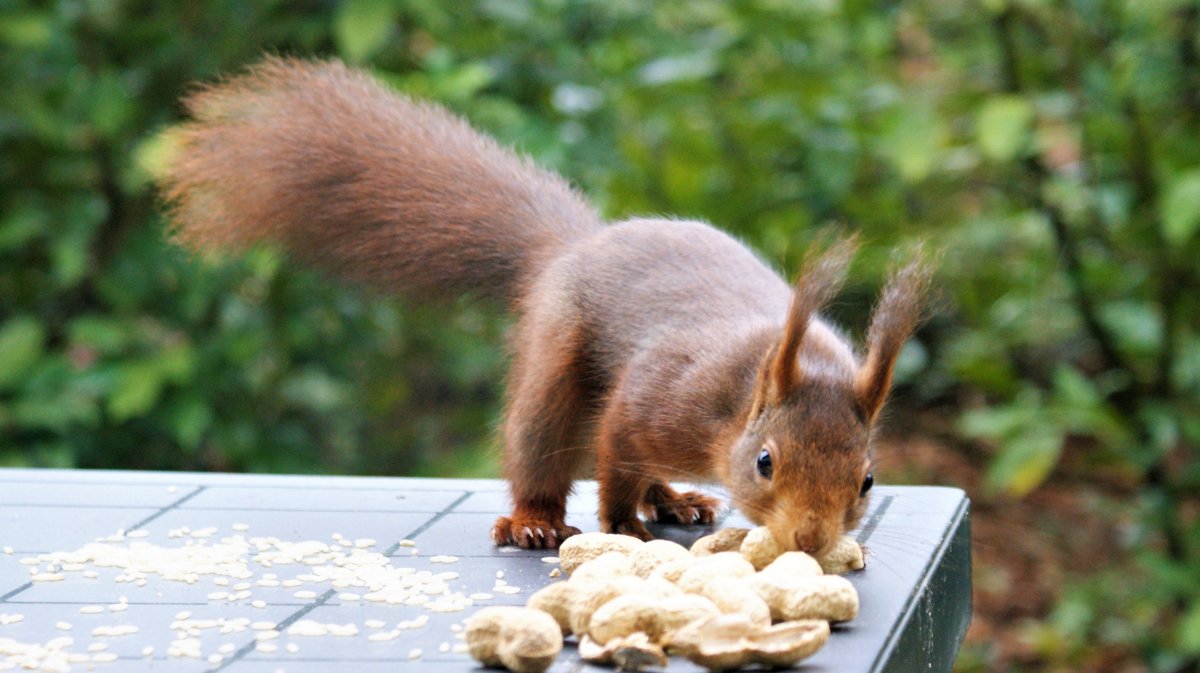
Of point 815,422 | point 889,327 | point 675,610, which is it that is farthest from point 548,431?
point 675,610

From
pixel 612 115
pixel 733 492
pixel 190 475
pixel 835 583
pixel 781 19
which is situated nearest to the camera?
pixel 835 583

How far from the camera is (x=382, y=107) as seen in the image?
2.91 metres

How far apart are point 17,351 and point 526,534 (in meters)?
2.11

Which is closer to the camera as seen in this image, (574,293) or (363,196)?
(574,293)

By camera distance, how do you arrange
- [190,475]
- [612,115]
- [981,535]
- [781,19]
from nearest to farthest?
[190,475]
[781,19]
[612,115]
[981,535]

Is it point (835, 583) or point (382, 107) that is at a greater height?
point (382, 107)

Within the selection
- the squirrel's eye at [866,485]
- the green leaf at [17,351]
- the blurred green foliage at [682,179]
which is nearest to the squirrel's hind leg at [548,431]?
the squirrel's eye at [866,485]

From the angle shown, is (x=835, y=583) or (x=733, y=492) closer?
(x=835, y=583)

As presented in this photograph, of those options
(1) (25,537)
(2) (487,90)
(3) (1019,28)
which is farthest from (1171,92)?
(1) (25,537)

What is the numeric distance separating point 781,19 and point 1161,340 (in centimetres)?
129

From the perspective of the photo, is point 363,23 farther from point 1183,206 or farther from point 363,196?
point 1183,206

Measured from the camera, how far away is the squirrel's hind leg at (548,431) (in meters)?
2.46

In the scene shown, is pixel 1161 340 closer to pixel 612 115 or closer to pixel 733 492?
pixel 612 115

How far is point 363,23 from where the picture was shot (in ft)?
12.6
